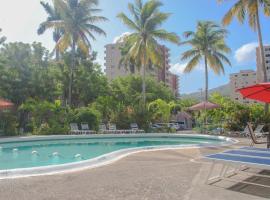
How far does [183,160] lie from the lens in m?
9.63

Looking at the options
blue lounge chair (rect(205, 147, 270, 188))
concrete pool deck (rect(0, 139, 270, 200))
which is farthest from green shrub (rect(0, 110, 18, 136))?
blue lounge chair (rect(205, 147, 270, 188))

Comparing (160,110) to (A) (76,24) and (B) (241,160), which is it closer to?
(A) (76,24)

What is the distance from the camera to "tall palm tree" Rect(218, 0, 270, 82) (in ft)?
80.3

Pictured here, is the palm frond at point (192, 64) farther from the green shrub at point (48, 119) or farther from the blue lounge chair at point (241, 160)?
the blue lounge chair at point (241, 160)

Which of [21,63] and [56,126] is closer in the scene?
[56,126]

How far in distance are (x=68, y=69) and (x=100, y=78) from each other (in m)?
4.37

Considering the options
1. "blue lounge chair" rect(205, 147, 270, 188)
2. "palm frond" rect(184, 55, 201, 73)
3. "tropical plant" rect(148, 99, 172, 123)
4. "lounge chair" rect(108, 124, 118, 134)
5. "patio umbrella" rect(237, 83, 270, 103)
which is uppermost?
"palm frond" rect(184, 55, 201, 73)

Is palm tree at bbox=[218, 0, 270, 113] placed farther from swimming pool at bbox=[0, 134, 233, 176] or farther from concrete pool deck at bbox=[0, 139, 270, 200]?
concrete pool deck at bbox=[0, 139, 270, 200]

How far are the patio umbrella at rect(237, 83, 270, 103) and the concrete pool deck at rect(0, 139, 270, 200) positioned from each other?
2.24m

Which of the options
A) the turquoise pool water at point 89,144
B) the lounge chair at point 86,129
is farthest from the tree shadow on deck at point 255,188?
the lounge chair at point 86,129

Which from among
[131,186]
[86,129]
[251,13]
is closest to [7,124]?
[86,129]

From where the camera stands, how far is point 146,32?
2966 centimetres

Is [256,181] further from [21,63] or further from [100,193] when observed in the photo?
[21,63]

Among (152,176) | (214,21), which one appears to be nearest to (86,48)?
(214,21)
